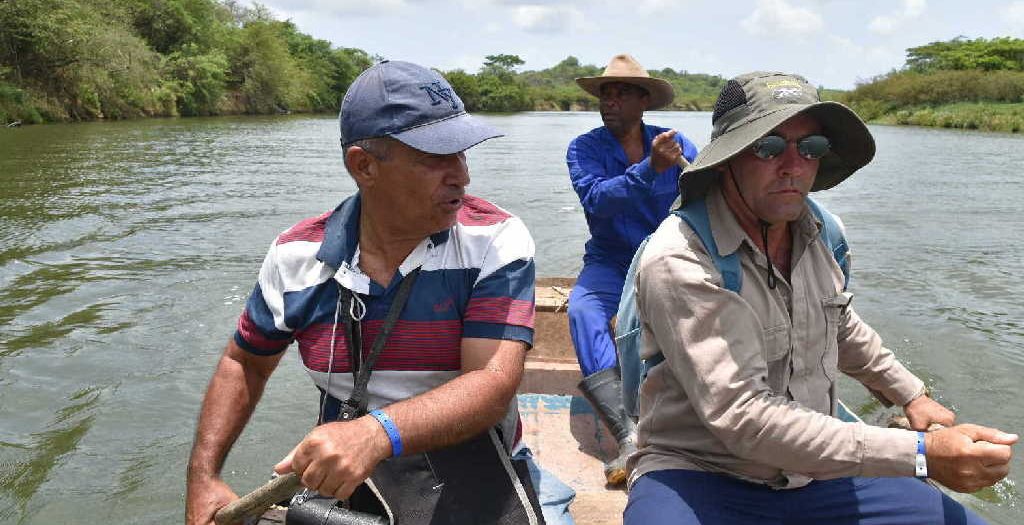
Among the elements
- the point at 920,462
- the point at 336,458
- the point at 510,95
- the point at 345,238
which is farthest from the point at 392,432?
the point at 510,95

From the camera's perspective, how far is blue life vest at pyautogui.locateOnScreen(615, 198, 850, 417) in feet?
6.48

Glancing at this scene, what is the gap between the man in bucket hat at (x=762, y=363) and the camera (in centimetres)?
183

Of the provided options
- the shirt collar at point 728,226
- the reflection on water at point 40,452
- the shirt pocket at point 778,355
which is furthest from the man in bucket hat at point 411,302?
the reflection on water at point 40,452

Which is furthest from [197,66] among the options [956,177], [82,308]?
[82,308]

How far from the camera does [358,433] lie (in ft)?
5.58

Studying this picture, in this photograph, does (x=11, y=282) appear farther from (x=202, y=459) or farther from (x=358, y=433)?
(x=358, y=433)

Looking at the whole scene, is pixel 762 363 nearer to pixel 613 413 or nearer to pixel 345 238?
pixel 345 238

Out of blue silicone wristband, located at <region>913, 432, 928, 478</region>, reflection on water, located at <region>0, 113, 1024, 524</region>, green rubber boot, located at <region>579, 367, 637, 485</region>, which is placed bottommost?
reflection on water, located at <region>0, 113, 1024, 524</region>

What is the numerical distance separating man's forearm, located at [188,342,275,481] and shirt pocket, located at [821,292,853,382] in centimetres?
146

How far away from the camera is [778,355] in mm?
1999

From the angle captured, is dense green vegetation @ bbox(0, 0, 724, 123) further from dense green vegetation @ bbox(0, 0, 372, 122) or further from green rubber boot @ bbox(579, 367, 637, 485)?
green rubber boot @ bbox(579, 367, 637, 485)

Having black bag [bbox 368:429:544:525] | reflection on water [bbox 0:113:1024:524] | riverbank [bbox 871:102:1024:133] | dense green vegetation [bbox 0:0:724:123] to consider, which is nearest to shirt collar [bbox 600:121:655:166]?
reflection on water [bbox 0:113:1024:524]

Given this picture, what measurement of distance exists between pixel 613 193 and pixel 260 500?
2.36 m

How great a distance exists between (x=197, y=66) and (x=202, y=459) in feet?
142
